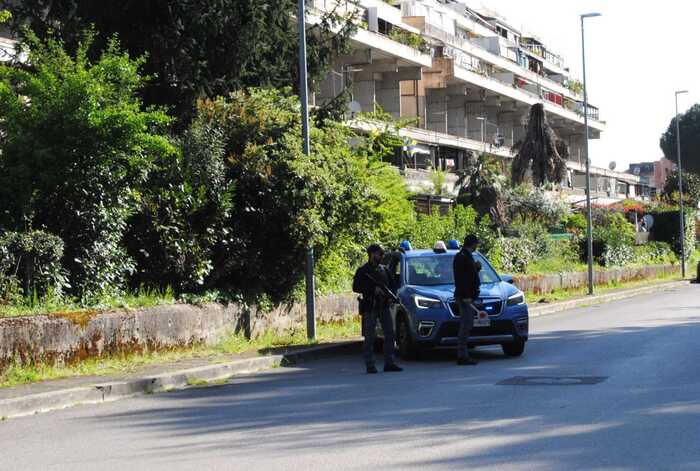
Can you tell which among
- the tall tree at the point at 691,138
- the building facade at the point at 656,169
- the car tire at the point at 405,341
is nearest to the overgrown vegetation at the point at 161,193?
the car tire at the point at 405,341

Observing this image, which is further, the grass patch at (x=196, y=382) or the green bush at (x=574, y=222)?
the green bush at (x=574, y=222)

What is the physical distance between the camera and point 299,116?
71.2 feet

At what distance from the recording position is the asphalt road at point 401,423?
838cm

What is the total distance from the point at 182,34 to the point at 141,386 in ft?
44.0

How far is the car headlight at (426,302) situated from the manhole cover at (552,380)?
10.6ft

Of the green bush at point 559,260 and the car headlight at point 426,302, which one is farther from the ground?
the green bush at point 559,260

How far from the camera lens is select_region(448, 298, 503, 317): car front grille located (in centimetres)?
1705

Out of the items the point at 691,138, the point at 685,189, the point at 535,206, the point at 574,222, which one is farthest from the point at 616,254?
the point at 691,138

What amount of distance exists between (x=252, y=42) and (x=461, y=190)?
103 feet

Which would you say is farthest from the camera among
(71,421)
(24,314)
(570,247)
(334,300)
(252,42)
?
(570,247)

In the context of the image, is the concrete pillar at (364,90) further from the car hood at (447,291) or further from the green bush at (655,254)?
the car hood at (447,291)

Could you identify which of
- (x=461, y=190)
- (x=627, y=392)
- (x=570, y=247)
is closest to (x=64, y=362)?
(x=627, y=392)

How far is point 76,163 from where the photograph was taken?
54.9 feet

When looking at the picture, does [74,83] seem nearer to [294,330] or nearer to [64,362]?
[64,362]
